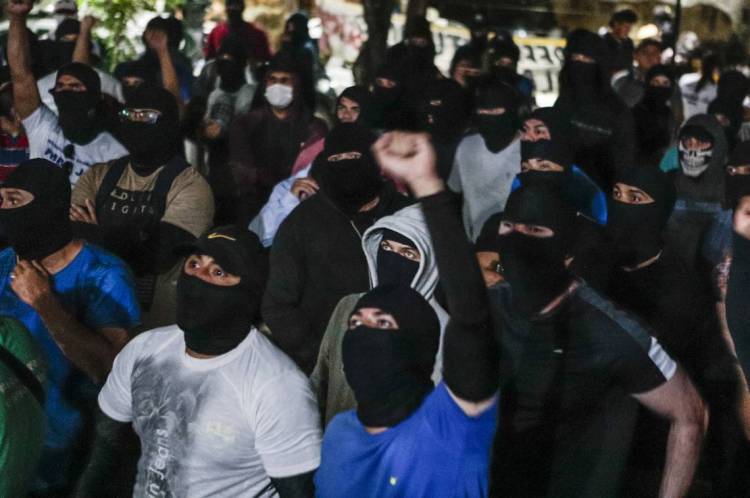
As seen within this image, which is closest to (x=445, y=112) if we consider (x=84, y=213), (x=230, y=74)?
(x=230, y=74)

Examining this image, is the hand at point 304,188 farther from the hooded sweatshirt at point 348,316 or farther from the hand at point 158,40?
the hand at point 158,40

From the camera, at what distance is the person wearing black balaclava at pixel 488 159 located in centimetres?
705

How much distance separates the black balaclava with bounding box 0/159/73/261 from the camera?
168 inches

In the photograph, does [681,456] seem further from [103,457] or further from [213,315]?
[103,457]

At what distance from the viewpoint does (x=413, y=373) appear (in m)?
3.14

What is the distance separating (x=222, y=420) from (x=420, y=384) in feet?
1.99

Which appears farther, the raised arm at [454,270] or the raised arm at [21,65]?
→ the raised arm at [21,65]

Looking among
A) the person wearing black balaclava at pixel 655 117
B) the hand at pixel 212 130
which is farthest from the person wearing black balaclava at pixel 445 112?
the person wearing black balaclava at pixel 655 117

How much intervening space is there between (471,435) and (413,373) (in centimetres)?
26

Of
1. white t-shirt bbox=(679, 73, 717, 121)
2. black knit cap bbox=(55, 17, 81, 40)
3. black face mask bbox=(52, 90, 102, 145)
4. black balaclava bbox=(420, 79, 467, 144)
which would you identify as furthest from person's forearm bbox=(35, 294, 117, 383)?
white t-shirt bbox=(679, 73, 717, 121)

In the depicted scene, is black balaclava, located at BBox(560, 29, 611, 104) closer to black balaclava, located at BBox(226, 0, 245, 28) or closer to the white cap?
black balaclava, located at BBox(226, 0, 245, 28)

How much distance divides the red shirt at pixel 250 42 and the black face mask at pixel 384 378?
27.2ft

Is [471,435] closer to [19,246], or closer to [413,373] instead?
[413,373]

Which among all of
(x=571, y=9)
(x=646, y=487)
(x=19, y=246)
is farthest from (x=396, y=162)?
(x=571, y=9)
